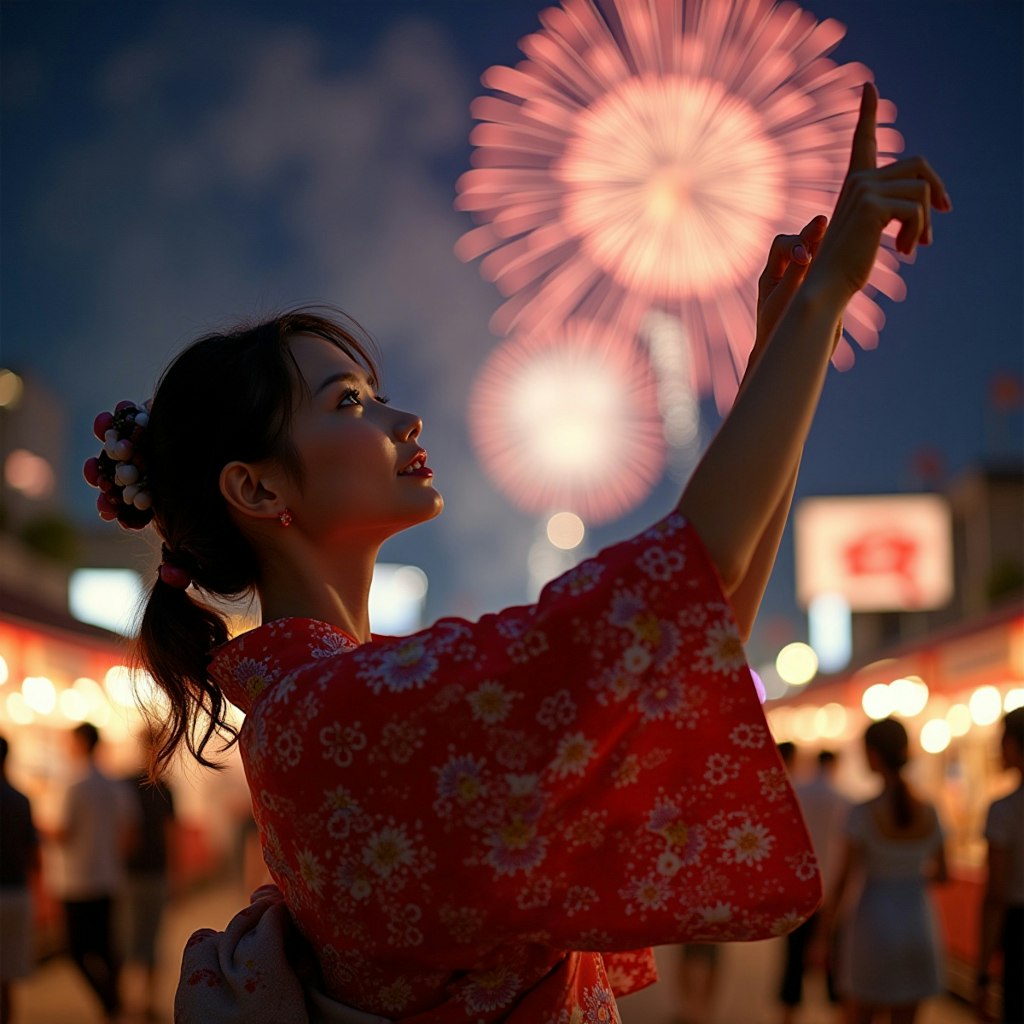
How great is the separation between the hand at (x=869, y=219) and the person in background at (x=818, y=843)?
713 centimetres

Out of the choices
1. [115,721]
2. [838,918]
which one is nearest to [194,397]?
[838,918]

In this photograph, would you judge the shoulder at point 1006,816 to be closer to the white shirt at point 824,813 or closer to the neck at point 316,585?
the white shirt at point 824,813

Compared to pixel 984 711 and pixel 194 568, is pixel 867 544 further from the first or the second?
pixel 194 568

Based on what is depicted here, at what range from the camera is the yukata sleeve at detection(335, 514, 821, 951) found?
1347 millimetres

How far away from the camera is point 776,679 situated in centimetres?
8144

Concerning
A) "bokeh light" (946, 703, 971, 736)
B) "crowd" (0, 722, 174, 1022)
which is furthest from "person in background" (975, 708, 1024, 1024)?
"bokeh light" (946, 703, 971, 736)

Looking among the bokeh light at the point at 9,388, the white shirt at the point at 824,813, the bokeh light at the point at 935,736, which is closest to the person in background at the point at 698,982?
the white shirt at the point at 824,813

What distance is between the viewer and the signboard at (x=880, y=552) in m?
36.6

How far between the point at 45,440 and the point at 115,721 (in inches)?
873

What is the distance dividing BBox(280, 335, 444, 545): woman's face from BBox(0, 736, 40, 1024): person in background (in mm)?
5278

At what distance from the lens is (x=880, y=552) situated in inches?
1468

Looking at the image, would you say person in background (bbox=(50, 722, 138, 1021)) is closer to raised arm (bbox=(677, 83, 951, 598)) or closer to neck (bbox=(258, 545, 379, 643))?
neck (bbox=(258, 545, 379, 643))

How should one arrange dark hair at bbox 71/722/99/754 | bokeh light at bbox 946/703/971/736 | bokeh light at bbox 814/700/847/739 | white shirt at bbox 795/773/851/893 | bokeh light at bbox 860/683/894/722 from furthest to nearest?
bokeh light at bbox 814/700/847/739 < bokeh light at bbox 860/683/894/722 < bokeh light at bbox 946/703/971/736 < white shirt at bbox 795/773/851/893 < dark hair at bbox 71/722/99/754

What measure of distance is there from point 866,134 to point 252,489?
2.83 ft
